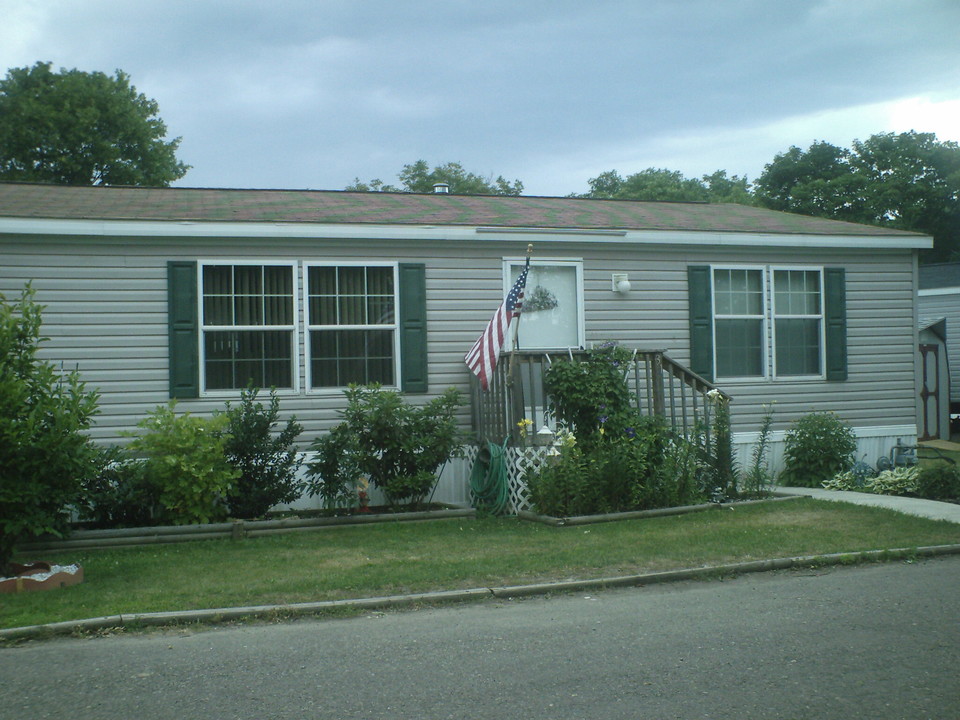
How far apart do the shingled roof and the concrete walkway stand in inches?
136

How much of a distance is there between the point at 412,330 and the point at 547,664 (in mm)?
6705

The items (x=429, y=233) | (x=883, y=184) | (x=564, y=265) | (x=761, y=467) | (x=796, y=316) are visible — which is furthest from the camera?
(x=883, y=184)

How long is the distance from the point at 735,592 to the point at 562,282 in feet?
19.4

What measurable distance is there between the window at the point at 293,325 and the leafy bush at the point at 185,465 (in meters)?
1.18

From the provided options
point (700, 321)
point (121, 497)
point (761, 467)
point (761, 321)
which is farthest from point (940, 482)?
point (121, 497)

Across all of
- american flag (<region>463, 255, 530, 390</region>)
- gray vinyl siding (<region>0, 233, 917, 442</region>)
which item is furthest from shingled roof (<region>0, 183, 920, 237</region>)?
american flag (<region>463, 255, 530, 390</region>)

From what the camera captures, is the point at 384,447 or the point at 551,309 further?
the point at 551,309

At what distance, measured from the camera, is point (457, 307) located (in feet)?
38.5

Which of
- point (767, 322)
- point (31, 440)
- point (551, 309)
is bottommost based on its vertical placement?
point (31, 440)

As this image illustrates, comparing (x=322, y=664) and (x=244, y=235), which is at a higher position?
(x=244, y=235)

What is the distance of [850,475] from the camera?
1203 centimetres

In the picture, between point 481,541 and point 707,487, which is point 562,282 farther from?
point 481,541

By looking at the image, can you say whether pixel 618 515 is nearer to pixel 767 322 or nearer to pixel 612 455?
pixel 612 455

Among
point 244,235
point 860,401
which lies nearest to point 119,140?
point 244,235
